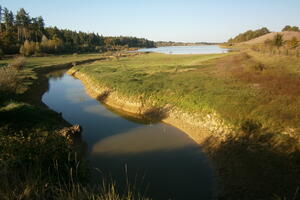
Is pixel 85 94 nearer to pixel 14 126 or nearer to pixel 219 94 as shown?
pixel 14 126

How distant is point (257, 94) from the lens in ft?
50.2

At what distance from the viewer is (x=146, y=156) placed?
11305mm

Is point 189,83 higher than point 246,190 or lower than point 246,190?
higher

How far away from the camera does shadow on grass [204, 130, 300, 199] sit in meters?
7.56

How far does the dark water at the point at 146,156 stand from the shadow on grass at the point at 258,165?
84 cm

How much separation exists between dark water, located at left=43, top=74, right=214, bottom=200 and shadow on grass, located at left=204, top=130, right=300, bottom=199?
0.84 metres

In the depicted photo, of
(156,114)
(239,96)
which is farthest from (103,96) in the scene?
(239,96)

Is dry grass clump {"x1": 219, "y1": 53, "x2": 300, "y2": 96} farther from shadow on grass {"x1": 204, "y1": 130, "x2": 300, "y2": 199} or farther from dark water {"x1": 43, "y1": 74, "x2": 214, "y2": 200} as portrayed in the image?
dark water {"x1": 43, "y1": 74, "x2": 214, "y2": 200}

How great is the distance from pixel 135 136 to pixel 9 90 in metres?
15.6

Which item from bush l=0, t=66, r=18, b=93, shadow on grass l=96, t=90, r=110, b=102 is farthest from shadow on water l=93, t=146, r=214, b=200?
bush l=0, t=66, r=18, b=93

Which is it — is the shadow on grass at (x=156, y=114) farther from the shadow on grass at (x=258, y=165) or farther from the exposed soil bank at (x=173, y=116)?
the shadow on grass at (x=258, y=165)

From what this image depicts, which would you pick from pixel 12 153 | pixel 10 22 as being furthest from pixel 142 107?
pixel 10 22

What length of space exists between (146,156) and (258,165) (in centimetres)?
603

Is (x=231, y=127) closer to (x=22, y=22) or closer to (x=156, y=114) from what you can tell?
(x=156, y=114)
